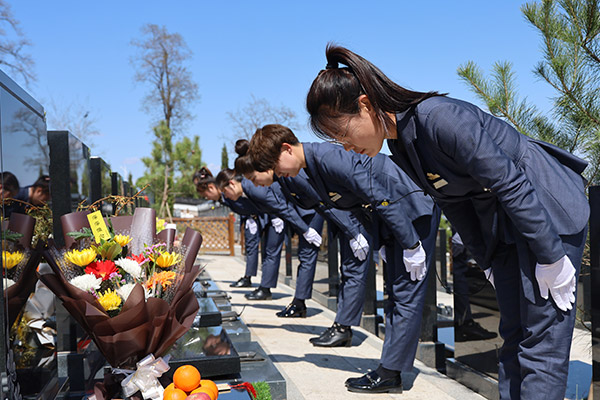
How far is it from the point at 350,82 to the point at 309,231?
3.76m

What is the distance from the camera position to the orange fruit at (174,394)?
1.83 meters

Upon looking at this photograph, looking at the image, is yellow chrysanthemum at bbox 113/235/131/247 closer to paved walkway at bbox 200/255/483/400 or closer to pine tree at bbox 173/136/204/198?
paved walkway at bbox 200/255/483/400

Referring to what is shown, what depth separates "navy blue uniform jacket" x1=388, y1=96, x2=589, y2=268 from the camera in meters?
1.66

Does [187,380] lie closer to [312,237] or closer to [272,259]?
[312,237]

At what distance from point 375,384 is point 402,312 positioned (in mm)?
412

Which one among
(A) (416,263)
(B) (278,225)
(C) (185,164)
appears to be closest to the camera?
(A) (416,263)

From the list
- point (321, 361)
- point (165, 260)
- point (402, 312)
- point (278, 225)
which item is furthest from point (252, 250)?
point (165, 260)

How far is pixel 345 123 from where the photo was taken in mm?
1977

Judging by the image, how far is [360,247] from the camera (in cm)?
407

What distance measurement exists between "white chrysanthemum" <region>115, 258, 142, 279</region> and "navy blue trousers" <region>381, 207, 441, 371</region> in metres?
1.60

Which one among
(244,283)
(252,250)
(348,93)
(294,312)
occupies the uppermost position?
(348,93)

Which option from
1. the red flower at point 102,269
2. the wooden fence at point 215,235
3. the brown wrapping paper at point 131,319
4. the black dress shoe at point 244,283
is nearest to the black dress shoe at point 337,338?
the brown wrapping paper at point 131,319

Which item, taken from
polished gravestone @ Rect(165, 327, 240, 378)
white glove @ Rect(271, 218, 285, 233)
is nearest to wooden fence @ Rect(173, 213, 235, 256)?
white glove @ Rect(271, 218, 285, 233)

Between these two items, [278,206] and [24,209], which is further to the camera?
[278,206]
